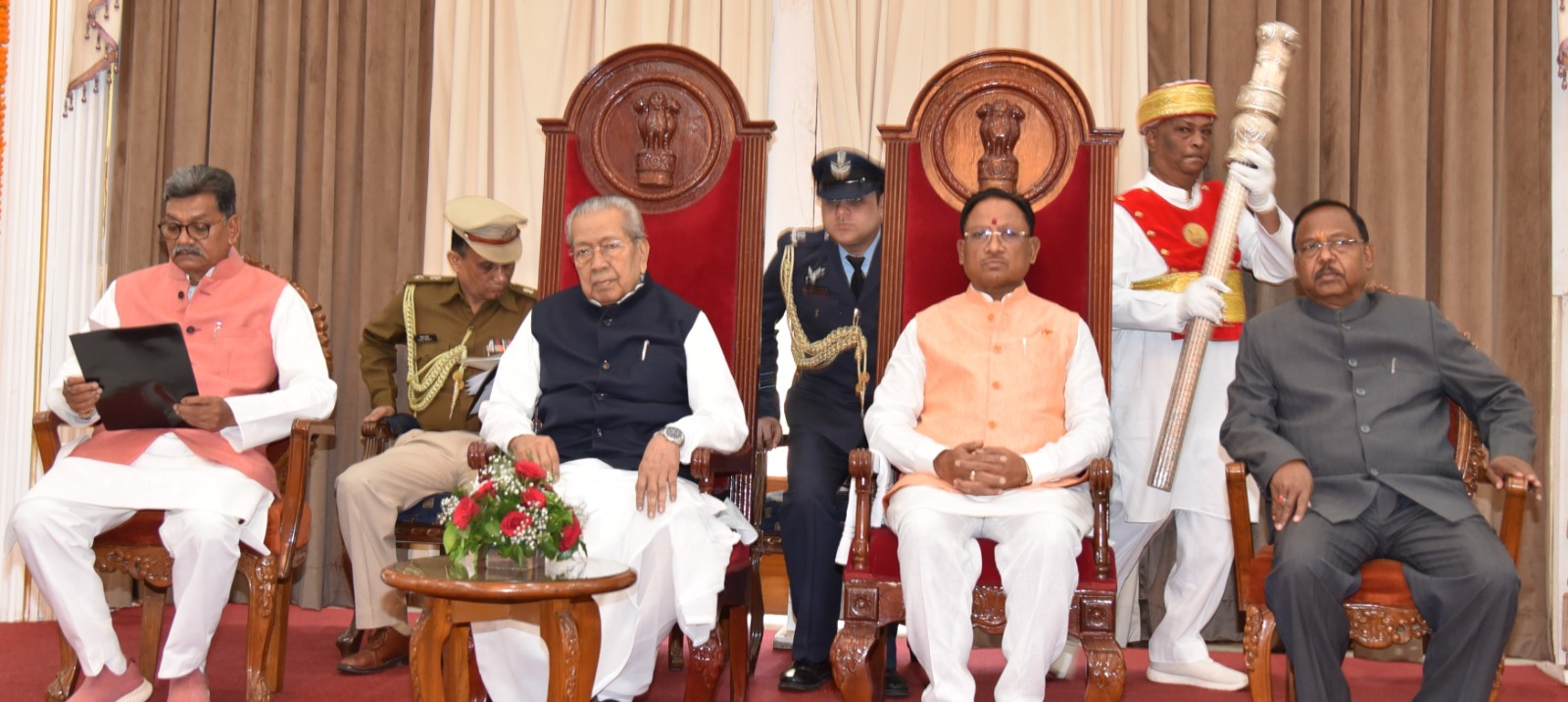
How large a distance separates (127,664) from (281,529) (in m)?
0.57

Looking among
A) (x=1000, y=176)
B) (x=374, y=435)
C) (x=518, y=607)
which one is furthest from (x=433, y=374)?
(x=1000, y=176)

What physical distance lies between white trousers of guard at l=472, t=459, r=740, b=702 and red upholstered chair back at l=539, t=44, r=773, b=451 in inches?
33.6

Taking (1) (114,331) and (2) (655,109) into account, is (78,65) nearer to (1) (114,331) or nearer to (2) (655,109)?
(1) (114,331)

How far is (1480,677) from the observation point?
→ 3146 millimetres

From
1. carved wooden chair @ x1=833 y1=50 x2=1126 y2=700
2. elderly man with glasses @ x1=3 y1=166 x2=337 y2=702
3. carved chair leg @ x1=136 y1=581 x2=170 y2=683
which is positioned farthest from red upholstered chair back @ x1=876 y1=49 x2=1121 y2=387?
carved chair leg @ x1=136 y1=581 x2=170 y2=683

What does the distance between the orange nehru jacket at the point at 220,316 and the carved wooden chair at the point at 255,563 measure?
0.39 feet

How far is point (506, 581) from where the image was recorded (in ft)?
9.42

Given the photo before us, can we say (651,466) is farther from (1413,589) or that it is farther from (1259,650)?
(1413,589)

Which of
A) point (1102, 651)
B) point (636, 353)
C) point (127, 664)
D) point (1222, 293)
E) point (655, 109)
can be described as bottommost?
point (127, 664)

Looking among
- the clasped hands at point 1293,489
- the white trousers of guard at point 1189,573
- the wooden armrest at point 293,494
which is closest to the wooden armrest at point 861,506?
the clasped hands at point 1293,489

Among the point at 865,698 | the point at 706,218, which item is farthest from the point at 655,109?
the point at 865,698

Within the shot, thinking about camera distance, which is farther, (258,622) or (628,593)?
(258,622)

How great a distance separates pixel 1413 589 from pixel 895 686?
1653mm

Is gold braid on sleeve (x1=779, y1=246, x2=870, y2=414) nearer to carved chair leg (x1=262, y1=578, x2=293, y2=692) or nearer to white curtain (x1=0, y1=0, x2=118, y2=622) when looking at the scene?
carved chair leg (x1=262, y1=578, x2=293, y2=692)
